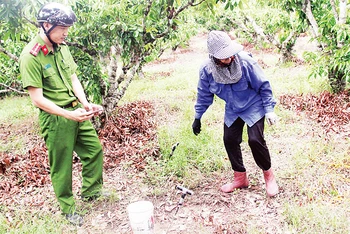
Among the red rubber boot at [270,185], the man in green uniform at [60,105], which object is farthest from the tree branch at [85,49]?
the red rubber boot at [270,185]

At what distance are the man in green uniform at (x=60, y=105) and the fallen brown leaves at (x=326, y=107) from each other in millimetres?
3327

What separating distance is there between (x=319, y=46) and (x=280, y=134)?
3.02 meters

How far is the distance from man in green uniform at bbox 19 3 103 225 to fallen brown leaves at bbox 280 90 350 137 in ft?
10.9

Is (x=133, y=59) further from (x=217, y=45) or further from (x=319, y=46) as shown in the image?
(x=319, y=46)

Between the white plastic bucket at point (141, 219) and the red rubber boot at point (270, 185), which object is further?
the red rubber boot at point (270, 185)

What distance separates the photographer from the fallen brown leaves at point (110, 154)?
4.08m

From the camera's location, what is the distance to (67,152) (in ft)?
9.95

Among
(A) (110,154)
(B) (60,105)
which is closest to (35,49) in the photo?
(B) (60,105)

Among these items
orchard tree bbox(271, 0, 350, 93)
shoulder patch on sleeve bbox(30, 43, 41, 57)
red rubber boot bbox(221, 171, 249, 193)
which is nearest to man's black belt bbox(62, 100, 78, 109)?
shoulder patch on sleeve bbox(30, 43, 41, 57)

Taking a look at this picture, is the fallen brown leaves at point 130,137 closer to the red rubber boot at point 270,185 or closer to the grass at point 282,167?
the grass at point 282,167

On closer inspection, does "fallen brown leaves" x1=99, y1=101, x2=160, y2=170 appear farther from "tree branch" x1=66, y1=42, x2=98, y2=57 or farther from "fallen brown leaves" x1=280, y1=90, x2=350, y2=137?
"fallen brown leaves" x1=280, y1=90, x2=350, y2=137

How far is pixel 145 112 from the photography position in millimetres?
6121

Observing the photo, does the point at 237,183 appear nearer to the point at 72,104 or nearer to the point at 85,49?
the point at 72,104

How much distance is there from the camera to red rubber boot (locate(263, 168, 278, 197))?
3.25 meters
